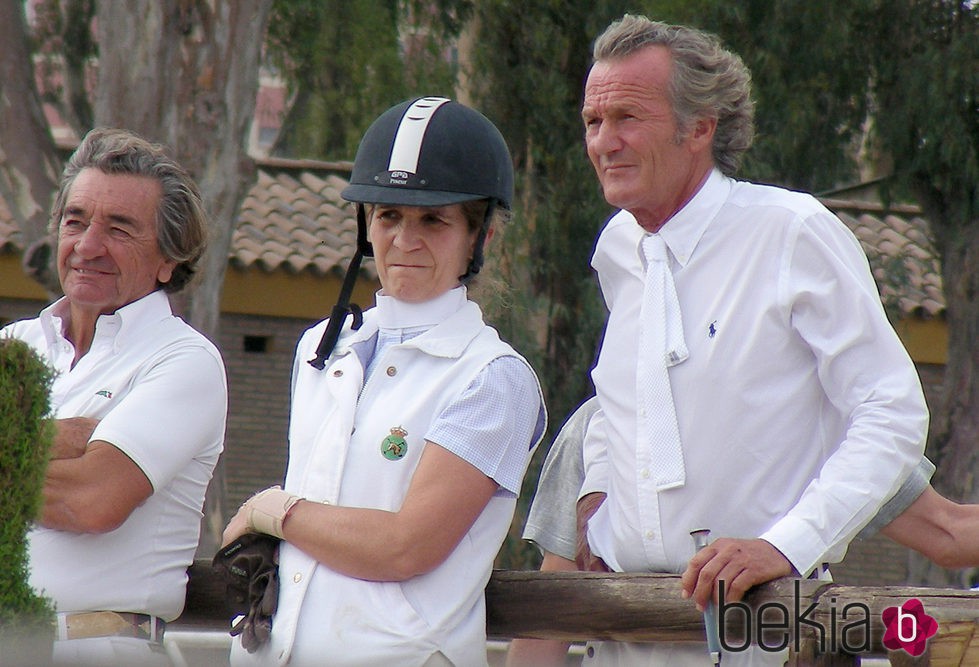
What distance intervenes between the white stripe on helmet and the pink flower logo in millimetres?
1287

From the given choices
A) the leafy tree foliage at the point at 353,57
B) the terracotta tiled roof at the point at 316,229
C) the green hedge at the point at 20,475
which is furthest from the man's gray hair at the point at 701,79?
the terracotta tiled roof at the point at 316,229

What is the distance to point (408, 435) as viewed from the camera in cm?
281

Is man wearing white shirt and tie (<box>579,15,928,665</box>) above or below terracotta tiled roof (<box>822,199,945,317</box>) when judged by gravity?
above

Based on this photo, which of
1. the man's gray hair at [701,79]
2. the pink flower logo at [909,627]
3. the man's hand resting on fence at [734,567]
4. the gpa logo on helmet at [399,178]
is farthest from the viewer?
the man's gray hair at [701,79]

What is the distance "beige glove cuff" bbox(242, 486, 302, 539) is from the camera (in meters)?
2.80

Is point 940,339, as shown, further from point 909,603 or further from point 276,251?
point 909,603

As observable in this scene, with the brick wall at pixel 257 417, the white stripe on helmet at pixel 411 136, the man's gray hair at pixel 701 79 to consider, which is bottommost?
the brick wall at pixel 257 417

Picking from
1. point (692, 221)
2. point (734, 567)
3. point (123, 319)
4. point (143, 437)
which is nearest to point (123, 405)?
point (143, 437)

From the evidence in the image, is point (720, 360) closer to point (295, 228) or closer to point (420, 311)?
point (420, 311)

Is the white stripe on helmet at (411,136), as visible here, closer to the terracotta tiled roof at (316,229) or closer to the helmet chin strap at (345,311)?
the helmet chin strap at (345,311)

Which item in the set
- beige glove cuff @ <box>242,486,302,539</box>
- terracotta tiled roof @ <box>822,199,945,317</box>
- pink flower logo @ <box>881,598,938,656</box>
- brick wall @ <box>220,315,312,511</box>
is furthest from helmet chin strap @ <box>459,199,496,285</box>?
brick wall @ <box>220,315,312,511</box>

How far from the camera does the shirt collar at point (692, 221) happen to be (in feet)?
9.85

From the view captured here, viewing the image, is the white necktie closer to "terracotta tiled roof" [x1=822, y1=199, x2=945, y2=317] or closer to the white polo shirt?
the white polo shirt

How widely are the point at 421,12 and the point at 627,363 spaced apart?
29.6ft
